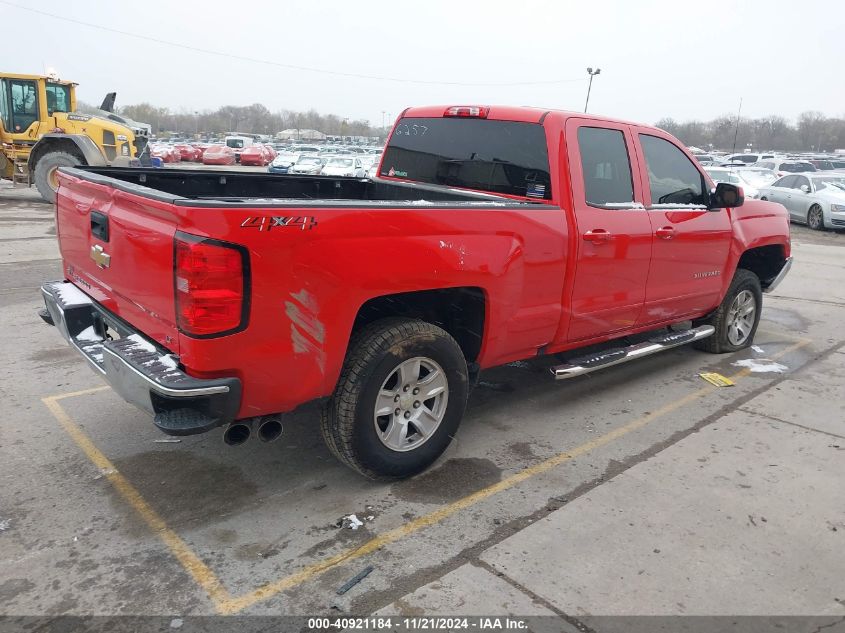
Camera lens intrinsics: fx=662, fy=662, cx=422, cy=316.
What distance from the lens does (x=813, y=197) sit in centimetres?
1886

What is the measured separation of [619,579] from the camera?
293 cm

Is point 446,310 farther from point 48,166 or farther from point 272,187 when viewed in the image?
point 48,166

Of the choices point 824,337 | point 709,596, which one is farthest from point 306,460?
point 824,337

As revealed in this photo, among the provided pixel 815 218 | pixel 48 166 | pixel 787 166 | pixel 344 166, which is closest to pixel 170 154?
pixel 344 166

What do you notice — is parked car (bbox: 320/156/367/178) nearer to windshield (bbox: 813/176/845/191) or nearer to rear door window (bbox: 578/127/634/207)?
windshield (bbox: 813/176/845/191)

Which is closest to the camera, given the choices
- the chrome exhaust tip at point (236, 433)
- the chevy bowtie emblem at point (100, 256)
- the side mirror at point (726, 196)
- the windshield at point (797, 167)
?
the chrome exhaust tip at point (236, 433)

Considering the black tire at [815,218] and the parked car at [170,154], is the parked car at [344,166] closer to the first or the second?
the black tire at [815,218]

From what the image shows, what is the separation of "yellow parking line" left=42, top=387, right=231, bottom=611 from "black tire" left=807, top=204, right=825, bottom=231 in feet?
64.9

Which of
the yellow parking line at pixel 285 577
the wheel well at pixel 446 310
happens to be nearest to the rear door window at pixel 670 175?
the yellow parking line at pixel 285 577

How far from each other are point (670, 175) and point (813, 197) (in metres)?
16.6

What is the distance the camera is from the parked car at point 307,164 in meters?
29.0

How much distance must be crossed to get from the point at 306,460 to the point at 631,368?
328 cm

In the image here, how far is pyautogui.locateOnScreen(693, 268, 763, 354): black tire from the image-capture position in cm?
607

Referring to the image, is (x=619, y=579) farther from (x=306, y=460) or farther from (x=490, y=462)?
(x=306, y=460)
